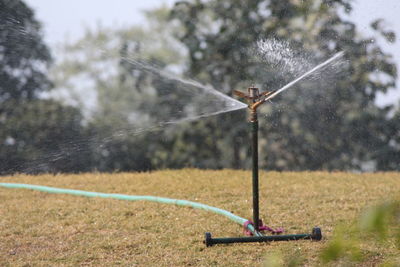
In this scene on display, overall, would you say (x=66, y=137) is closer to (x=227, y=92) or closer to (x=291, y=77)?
(x=227, y=92)

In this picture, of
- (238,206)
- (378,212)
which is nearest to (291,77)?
(238,206)

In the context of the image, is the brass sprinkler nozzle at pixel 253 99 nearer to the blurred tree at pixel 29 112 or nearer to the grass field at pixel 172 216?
the grass field at pixel 172 216

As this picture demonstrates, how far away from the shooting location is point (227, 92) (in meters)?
6.96

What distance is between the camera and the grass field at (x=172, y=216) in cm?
315

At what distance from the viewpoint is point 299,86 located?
6691 millimetres

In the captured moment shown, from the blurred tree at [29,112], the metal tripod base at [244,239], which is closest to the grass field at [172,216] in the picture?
the metal tripod base at [244,239]

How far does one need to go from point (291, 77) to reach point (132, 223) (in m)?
2.56

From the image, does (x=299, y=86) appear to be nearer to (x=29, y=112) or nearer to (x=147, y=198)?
(x=147, y=198)

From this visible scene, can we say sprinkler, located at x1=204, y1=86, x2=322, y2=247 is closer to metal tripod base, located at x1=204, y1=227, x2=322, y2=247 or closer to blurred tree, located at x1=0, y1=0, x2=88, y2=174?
metal tripod base, located at x1=204, y1=227, x2=322, y2=247

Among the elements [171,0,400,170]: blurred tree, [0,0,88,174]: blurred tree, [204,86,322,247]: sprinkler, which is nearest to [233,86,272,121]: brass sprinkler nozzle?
[204,86,322,247]: sprinkler

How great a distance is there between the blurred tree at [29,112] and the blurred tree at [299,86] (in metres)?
1.83

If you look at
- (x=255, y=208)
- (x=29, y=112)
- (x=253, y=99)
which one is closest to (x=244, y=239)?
(x=255, y=208)

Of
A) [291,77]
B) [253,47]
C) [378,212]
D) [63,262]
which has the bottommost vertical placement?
[63,262]

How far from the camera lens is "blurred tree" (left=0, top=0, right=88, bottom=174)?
6.81 meters
